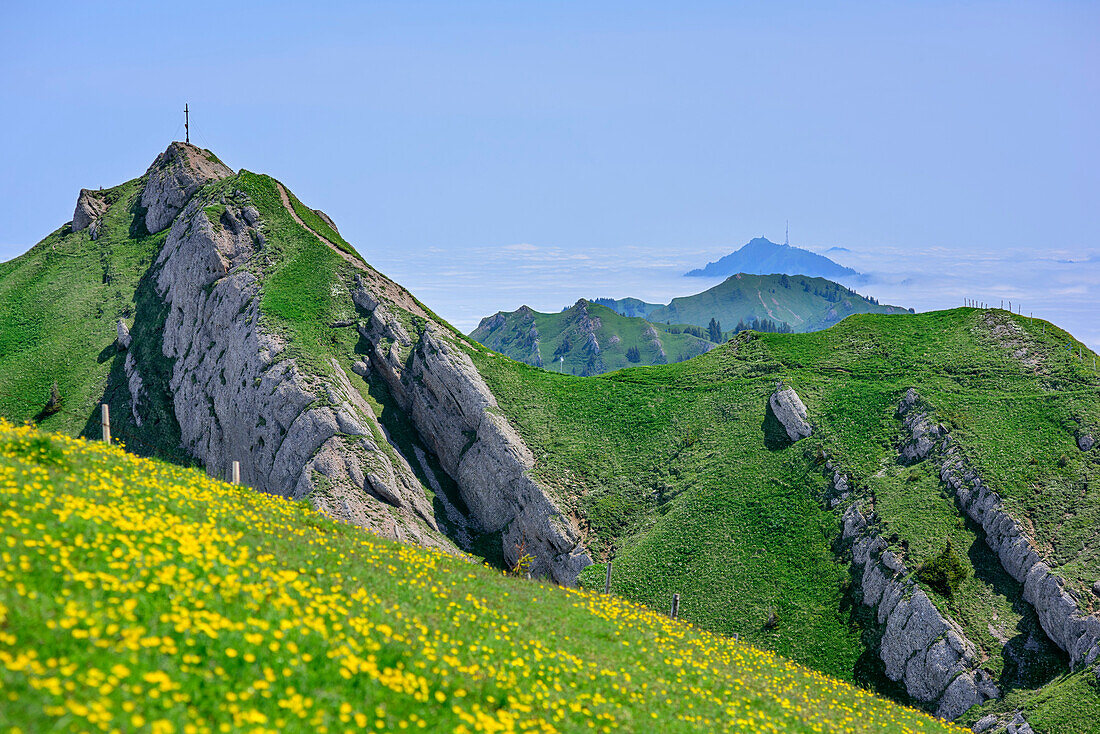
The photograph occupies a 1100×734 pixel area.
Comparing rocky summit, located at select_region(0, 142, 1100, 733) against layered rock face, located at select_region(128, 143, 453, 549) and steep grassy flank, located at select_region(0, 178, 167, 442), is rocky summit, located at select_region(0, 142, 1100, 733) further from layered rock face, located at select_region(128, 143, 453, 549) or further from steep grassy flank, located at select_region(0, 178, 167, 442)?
steep grassy flank, located at select_region(0, 178, 167, 442)

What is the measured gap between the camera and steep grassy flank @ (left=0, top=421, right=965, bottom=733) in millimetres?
10359

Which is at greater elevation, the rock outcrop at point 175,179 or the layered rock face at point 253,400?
the rock outcrop at point 175,179

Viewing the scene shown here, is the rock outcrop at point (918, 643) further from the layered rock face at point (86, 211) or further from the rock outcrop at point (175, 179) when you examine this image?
the layered rock face at point (86, 211)

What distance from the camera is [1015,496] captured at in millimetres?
44406

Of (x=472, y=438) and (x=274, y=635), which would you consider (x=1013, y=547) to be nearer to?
(x=472, y=438)

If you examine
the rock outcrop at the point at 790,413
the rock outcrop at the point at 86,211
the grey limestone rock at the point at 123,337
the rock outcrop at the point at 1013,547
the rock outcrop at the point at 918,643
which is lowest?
the rock outcrop at the point at 918,643

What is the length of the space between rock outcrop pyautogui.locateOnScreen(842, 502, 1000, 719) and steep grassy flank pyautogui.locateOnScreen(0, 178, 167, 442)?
72747mm

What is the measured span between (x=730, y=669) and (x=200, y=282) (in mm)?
71604

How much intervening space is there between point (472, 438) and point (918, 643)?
3836 cm

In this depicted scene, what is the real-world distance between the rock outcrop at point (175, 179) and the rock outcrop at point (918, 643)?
9128 centimetres

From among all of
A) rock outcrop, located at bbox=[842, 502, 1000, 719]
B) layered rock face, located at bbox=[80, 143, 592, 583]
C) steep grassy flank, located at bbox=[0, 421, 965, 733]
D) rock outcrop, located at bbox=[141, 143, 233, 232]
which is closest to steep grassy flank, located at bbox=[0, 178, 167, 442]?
rock outcrop, located at bbox=[141, 143, 233, 232]

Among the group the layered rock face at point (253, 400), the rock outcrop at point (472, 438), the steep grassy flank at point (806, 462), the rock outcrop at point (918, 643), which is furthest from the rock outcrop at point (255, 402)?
the rock outcrop at point (918, 643)

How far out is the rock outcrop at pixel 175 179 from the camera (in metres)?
94.1

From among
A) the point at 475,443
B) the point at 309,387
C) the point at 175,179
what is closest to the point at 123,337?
the point at 175,179
